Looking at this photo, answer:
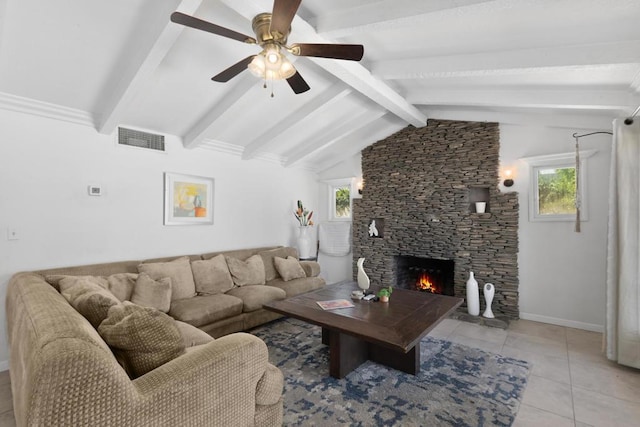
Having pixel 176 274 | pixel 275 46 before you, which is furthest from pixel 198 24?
pixel 176 274

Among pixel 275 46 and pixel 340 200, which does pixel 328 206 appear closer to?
pixel 340 200

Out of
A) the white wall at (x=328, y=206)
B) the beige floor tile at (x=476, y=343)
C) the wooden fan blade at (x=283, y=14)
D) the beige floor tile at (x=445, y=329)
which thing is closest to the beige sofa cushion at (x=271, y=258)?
the white wall at (x=328, y=206)

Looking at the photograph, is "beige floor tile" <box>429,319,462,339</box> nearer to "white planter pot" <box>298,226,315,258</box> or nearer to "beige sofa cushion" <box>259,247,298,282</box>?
"beige sofa cushion" <box>259,247,298,282</box>

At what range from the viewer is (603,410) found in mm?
2115

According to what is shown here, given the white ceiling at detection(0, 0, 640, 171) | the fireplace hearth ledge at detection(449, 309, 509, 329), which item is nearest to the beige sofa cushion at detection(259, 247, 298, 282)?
the white ceiling at detection(0, 0, 640, 171)

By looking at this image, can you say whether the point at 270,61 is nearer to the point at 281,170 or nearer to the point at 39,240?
the point at 39,240

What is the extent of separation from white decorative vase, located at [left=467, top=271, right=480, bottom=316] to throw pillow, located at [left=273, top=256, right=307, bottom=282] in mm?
2386

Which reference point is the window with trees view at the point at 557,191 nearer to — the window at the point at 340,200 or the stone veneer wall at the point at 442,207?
the stone veneer wall at the point at 442,207

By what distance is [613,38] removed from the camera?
87.4 inches

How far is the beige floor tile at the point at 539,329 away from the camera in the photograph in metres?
3.44

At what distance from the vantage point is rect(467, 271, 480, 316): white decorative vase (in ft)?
13.5

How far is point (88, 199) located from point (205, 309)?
1.73 m

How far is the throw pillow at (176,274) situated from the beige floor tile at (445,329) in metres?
2.86

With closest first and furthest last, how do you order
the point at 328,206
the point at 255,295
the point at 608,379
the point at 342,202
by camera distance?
the point at 608,379 → the point at 255,295 → the point at 342,202 → the point at 328,206
